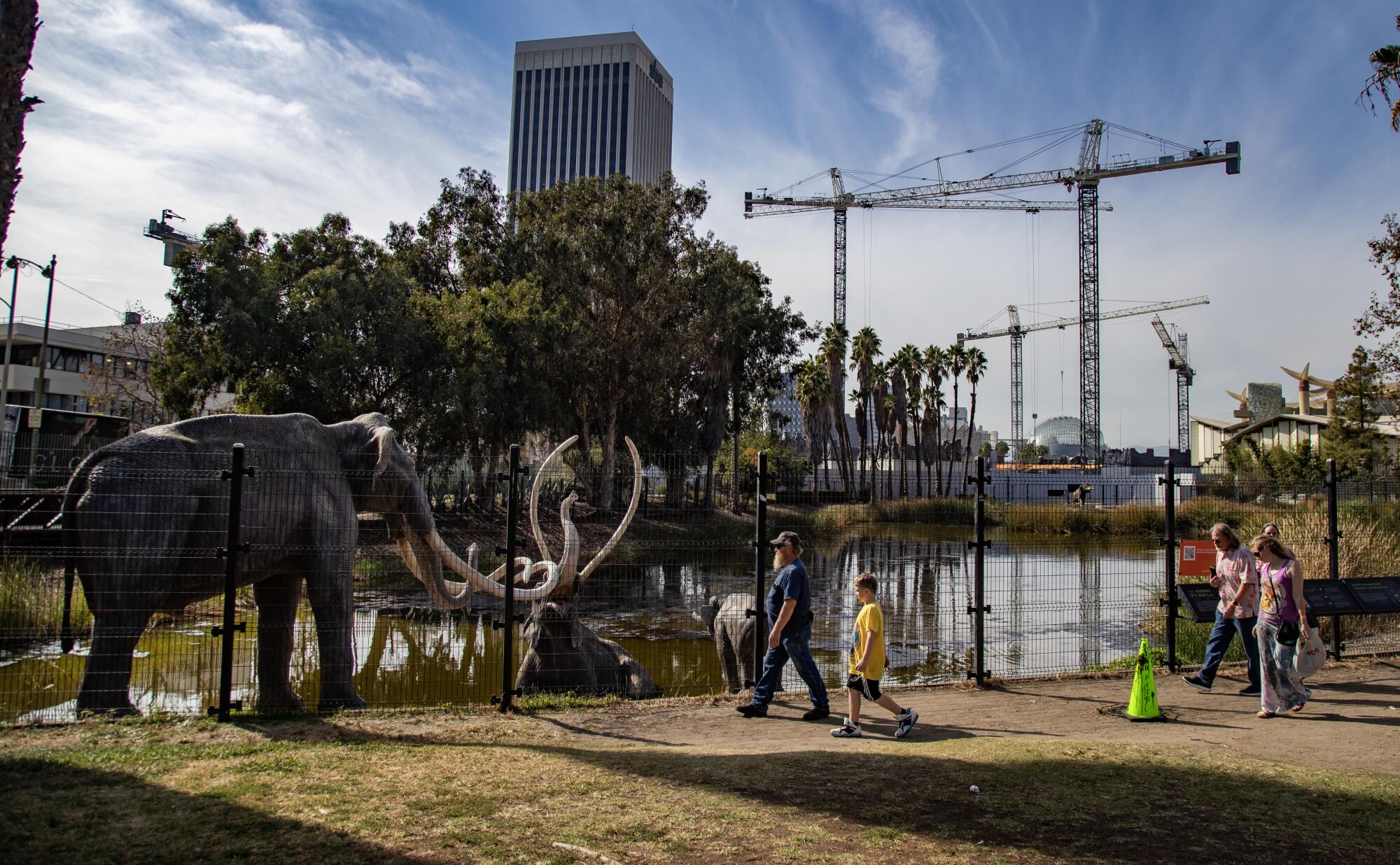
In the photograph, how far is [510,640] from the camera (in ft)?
25.1

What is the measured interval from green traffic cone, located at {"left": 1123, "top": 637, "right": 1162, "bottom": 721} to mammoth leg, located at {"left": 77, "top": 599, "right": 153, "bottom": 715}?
838 centimetres

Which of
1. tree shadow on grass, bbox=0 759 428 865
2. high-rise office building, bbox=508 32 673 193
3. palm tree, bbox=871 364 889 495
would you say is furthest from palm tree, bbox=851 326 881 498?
high-rise office building, bbox=508 32 673 193

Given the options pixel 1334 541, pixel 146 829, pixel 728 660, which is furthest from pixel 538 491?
pixel 1334 541

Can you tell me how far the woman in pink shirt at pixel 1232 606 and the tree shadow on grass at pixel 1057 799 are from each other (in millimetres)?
3158

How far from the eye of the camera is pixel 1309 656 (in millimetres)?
8055

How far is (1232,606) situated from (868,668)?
13.3 feet

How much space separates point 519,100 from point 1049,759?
582ft

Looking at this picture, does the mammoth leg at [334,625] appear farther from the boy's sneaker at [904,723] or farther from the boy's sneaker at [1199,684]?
the boy's sneaker at [1199,684]

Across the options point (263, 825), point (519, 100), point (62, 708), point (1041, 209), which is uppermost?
point (519, 100)

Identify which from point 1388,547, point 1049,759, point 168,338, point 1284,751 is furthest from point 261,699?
point 168,338

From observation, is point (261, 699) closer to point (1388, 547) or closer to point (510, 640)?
point (510, 640)

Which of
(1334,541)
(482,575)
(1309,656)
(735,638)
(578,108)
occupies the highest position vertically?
(578,108)

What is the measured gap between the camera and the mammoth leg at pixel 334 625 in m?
8.34

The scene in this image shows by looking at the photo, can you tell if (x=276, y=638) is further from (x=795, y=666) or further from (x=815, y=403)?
(x=815, y=403)
